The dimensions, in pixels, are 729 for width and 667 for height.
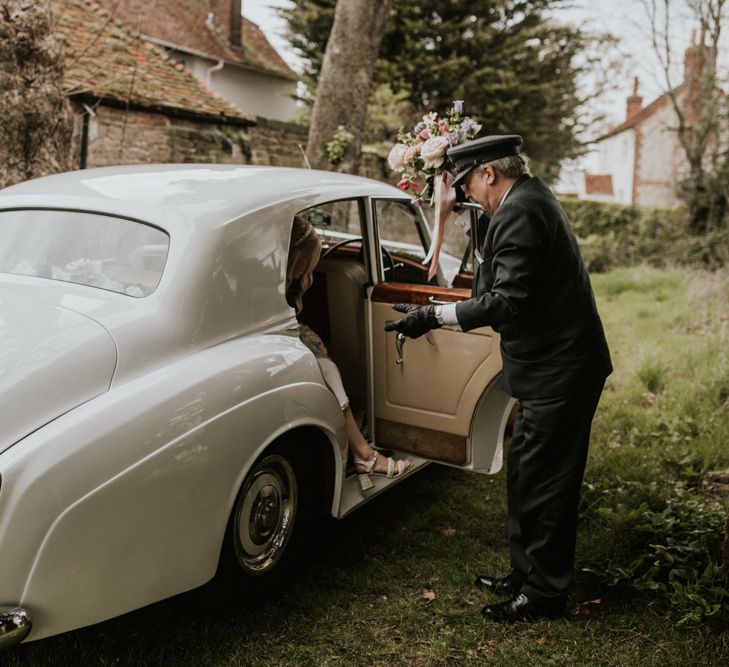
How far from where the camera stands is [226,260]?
3.20 m

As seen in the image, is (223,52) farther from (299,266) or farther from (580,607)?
(580,607)

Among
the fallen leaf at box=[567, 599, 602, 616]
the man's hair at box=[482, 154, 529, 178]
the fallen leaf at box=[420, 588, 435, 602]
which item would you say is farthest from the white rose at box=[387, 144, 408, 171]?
the fallen leaf at box=[567, 599, 602, 616]

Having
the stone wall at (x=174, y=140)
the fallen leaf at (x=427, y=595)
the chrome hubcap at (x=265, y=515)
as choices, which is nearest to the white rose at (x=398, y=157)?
the chrome hubcap at (x=265, y=515)

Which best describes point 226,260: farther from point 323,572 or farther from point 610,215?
point 610,215

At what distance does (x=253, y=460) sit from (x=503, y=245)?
4.36 feet

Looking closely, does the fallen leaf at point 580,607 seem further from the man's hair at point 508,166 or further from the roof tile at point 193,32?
the roof tile at point 193,32

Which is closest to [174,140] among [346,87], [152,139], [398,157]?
[152,139]

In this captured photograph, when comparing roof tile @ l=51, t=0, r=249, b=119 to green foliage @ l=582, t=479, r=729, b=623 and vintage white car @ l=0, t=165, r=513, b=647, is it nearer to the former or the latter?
vintage white car @ l=0, t=165, r=513, b=647

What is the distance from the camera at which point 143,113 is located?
40.0 ft

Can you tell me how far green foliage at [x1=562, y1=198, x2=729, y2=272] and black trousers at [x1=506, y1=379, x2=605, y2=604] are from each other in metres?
11.1

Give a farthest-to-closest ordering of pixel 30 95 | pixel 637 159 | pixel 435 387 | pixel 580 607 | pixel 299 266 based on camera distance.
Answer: pixel 637 159, pixel 30 95, pixel 435 387, pixel 299 266, pixel 580 607

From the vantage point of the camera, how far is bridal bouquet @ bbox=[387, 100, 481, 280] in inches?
149

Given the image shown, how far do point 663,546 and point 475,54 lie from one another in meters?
16.9

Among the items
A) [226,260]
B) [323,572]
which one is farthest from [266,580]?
[226,260]
